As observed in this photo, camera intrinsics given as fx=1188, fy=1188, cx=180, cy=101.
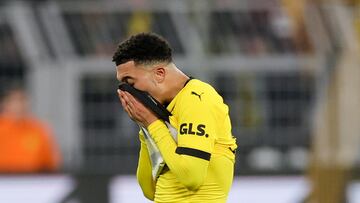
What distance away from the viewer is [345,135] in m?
9.74

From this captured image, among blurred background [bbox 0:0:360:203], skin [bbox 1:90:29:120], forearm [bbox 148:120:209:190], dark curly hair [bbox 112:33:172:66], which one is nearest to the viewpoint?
forearm [bbox 148:120:209:190]

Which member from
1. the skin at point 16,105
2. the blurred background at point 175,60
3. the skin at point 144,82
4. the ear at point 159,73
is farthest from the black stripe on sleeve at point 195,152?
the blurred background at point 175,60

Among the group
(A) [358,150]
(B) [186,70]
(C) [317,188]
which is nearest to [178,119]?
(C) [317,188]

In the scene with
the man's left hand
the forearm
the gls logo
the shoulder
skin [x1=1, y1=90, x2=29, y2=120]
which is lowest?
the forearm

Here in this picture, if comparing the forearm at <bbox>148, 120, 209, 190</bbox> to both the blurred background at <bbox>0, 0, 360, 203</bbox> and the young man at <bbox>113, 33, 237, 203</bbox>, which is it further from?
the blurred background at <bbox>0, 0, 360, 203</bbox>

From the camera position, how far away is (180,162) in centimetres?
427

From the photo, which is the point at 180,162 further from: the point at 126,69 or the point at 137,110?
the point at 126,69

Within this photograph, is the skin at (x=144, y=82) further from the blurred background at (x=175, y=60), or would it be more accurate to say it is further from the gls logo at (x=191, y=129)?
the blurred background at (x=175, y=60)

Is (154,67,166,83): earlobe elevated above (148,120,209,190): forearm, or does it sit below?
above

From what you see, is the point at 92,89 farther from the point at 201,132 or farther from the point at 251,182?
the point at 201,132

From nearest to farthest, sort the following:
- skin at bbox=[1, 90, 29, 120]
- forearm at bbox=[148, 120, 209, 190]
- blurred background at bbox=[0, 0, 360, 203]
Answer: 1. forearm at bbox=[148, 120, 209, 190]
2. skin at bbox=[1, 90, 29, 120]
3. blurred background at bbox=[0, 0, 360, 203]

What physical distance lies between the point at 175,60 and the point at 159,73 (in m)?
6.67

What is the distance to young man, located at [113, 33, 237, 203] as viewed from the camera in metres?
4.29

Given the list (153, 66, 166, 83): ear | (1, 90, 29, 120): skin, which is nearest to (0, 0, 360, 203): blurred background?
(1, 90, 29, 120): skin
